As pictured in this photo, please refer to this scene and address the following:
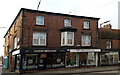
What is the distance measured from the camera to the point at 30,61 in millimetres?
19125

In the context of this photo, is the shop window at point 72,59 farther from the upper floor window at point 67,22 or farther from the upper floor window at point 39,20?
the upper floor window at point 39,20

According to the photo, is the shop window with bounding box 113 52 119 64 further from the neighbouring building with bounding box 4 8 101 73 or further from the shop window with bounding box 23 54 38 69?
the shop window with bounding box 23 54 38 69

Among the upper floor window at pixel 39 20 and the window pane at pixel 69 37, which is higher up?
the upper floor window at pixel 39 20

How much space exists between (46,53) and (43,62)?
134 centimetres

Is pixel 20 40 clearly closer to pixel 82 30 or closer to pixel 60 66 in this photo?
pixel 60 66

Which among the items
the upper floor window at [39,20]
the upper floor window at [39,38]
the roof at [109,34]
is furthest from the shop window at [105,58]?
the upper floor window at [39,20]

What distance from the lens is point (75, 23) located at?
2262 cm

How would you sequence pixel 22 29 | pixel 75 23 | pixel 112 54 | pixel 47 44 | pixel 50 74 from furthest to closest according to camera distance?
pixel 112 54 → pixel 75 23 → pixel 47 44 → pixel 22 29 → pixel 50 74

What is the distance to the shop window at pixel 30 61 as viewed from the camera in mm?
18697

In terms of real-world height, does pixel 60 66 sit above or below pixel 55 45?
below

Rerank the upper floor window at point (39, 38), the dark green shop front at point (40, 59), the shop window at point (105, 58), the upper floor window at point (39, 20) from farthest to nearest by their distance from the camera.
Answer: the shop window at point (105, 58), the upper floor window at point (39, 20), the upper floor window at point (39, 38), the dark green shop front at point (40, 59)

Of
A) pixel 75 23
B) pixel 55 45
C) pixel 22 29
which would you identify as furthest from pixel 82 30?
pixel 22 29

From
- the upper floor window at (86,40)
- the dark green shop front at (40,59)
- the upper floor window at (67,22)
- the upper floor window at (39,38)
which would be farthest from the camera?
the upper floor window at (86,40)

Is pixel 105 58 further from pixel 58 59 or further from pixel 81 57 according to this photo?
pixel 58 59
